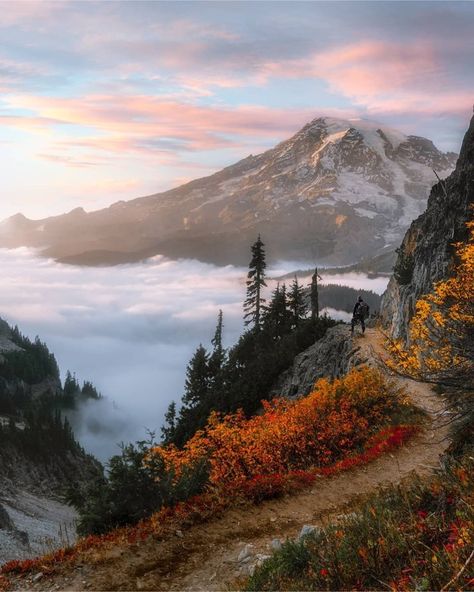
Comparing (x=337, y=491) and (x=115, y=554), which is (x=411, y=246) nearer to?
(x=337, y=491)

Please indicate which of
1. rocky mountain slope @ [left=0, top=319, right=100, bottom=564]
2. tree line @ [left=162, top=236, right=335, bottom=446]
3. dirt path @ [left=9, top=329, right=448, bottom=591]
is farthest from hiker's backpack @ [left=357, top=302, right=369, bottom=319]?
rocky mountain slope @ [left=0, top=319, right=100, bottom=564]

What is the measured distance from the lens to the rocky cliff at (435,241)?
32.2 m

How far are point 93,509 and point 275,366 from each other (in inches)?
1416

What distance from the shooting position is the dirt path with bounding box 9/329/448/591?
9.40m

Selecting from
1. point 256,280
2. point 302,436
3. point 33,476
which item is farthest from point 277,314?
point 33,476

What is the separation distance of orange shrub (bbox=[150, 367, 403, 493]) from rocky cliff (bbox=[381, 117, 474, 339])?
970 centimetres

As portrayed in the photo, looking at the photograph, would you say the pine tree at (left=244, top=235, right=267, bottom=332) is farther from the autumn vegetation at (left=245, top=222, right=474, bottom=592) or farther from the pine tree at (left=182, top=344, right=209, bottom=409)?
the autumn vegetation at (left=245, top=222, right=474, bottom=592)

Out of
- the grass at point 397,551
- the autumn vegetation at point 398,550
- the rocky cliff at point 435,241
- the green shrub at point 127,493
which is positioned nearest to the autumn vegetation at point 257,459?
the green shrub at point 127,493

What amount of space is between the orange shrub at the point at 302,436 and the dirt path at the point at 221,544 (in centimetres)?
169

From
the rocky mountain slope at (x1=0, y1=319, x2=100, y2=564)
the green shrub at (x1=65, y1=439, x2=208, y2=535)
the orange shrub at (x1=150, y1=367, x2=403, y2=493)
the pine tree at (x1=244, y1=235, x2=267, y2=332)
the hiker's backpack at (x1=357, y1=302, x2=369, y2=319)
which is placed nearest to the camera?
the green shrub at (x1=65, y1=439, x2=208, y2=535)

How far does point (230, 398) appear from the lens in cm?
4494

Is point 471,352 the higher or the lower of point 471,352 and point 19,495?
the higher

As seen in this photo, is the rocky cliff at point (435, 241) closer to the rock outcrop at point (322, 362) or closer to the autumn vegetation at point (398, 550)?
the rock outcrop at point (322, 362)

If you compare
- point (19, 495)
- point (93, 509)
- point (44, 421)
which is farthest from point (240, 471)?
point (44, 421)
